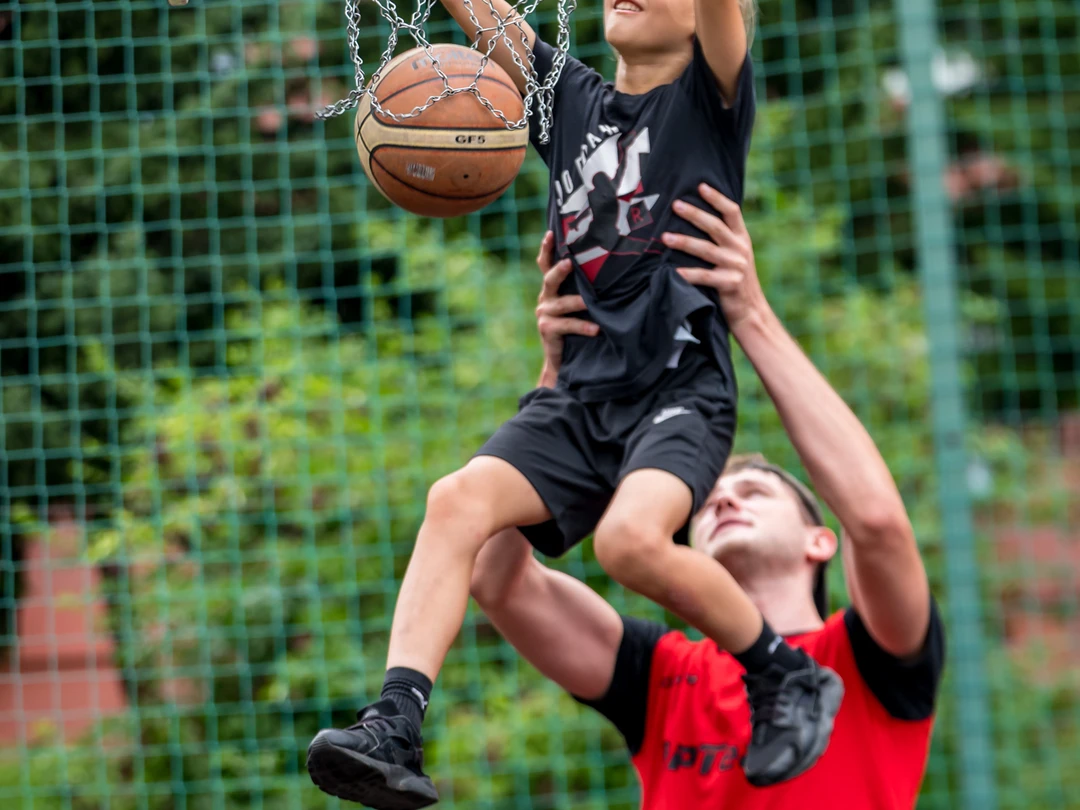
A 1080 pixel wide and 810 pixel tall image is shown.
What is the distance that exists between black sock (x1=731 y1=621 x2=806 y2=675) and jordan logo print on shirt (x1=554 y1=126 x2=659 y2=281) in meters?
0.71

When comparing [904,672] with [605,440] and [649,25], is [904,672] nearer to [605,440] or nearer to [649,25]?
[605,440]

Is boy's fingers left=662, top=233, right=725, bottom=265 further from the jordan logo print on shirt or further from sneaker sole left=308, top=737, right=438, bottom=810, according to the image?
sneaker sole left=308, top=737, right=438, bottom=810

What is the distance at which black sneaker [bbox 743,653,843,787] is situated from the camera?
8.50 ft

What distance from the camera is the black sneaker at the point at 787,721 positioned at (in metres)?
2.59

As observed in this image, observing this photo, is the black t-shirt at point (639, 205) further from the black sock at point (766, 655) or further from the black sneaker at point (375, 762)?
the black sneaker at point (375, 762)

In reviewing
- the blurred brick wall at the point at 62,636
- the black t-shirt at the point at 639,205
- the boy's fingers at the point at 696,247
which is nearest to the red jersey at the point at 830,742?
the black t-shirt at the point at 639,205

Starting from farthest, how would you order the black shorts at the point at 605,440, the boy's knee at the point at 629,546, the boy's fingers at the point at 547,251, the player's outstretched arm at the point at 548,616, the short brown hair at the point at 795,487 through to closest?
the short brown hair at the point at 795,487 → the player's outstretched arm at the point at 548,616 → the boy's fingers at the point at 547,251 → the black shorts at the point at 605,440 → the boy's knee at the point at 629,546

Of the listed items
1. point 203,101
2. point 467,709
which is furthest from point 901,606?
point 203,101

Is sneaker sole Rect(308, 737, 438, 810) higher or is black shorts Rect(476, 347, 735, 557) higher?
black shorts Rect(476, 347, 735, 557)

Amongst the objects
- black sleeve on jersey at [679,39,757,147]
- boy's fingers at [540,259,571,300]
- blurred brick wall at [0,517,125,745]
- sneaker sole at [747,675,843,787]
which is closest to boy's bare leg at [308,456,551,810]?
boy's fingers at [540,259,571,300]

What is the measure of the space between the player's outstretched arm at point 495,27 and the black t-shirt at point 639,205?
5.6 inches

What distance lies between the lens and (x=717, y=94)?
2629 mm

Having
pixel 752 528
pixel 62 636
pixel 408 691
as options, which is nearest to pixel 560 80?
pixel 752 528

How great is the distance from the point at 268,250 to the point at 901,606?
11.9 ft
